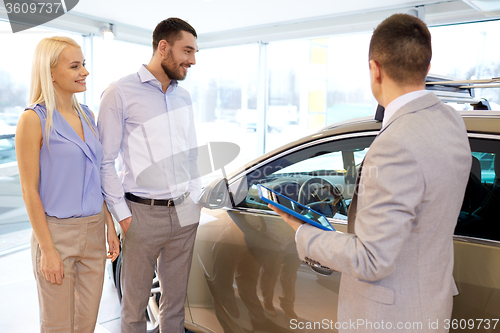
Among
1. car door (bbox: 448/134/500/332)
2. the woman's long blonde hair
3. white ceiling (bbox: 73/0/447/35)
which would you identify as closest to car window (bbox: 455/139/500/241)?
car door (bbox: 448/134/500/332)

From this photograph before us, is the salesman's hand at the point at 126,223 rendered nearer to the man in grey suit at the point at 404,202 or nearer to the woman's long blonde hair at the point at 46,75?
the woman's long blonde hair at the point at 46,75

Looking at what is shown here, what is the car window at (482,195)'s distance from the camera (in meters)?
1.43

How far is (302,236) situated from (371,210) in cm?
25

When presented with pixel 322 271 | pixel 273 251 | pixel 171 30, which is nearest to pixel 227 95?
pixel 171 30

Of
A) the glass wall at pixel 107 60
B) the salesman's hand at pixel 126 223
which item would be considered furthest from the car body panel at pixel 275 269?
the glass wall at pixel 107 60

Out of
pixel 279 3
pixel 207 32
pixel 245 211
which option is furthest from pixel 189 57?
pixel 207 32

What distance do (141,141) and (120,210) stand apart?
348 millimetres

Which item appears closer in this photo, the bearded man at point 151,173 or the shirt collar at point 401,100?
the shirt collar at point 401,100

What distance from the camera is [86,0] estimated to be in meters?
5.22

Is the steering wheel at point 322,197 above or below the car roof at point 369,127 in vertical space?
below

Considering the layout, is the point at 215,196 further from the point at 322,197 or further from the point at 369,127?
the point at 369,127

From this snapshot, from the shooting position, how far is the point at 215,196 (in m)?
2.05

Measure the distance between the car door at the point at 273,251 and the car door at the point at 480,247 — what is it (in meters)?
0.42

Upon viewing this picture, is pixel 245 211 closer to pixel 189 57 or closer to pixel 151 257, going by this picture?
pixel 151 257
